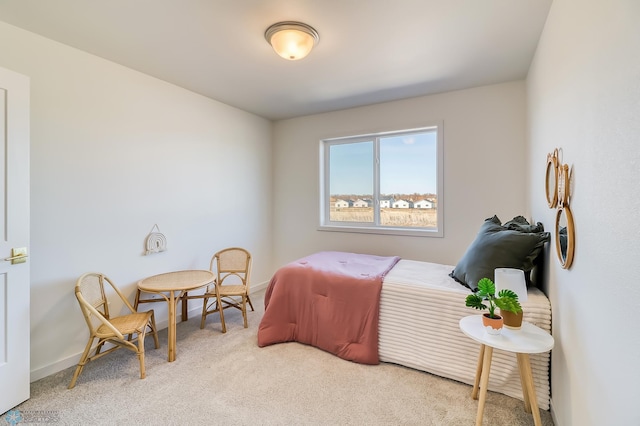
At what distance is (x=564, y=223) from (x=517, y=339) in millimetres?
660

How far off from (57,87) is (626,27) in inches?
132

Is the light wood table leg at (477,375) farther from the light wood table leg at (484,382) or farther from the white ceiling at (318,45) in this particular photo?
the white ceiling at (318,45)

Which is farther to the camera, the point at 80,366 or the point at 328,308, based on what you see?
the point at 328,308

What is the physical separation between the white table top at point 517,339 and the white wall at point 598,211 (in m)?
0.11

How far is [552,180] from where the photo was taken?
176 centimetres

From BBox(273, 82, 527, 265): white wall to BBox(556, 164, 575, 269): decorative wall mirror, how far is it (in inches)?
63.7

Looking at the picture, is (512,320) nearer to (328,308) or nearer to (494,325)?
(494,325)

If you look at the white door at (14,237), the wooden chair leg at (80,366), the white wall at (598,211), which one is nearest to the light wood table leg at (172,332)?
the wooden chair leg at (80,366)

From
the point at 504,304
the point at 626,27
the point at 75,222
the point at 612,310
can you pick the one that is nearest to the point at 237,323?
the point at 75,222

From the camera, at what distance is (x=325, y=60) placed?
8.28 ft

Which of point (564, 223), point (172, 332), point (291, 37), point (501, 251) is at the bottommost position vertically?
point (172, 332)

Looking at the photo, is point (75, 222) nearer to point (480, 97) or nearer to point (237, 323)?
point (237, 323)

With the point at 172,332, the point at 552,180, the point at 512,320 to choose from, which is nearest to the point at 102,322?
Result: the point at 172,332

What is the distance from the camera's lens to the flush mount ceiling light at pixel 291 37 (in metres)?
1.99
